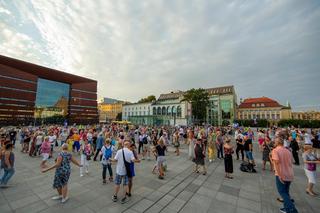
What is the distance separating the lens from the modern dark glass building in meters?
51.0

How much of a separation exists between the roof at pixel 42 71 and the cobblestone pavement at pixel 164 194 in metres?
72.9

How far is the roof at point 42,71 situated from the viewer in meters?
54.3

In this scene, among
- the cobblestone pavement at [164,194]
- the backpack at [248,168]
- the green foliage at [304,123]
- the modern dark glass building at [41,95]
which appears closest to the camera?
the cobblestone pavement at [164,194]

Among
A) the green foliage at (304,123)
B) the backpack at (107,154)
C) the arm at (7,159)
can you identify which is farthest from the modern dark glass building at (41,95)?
the green foliage at (304,123)

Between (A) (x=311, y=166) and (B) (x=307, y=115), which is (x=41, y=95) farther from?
(B) (x=307, y=115)

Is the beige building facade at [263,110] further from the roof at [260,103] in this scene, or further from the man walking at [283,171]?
the man walking at [283,171]

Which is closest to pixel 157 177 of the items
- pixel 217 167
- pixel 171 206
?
pixel 171 206

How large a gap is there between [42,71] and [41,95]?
1081 cm

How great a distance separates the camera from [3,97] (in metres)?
49.8

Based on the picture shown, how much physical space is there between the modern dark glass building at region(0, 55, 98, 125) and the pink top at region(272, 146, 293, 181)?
72.1 m

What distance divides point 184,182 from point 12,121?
70238mm

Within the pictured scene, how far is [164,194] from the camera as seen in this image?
4.82 m

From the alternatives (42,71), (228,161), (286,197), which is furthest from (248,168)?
(42,71)

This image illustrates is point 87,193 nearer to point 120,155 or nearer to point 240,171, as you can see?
point 120,155
